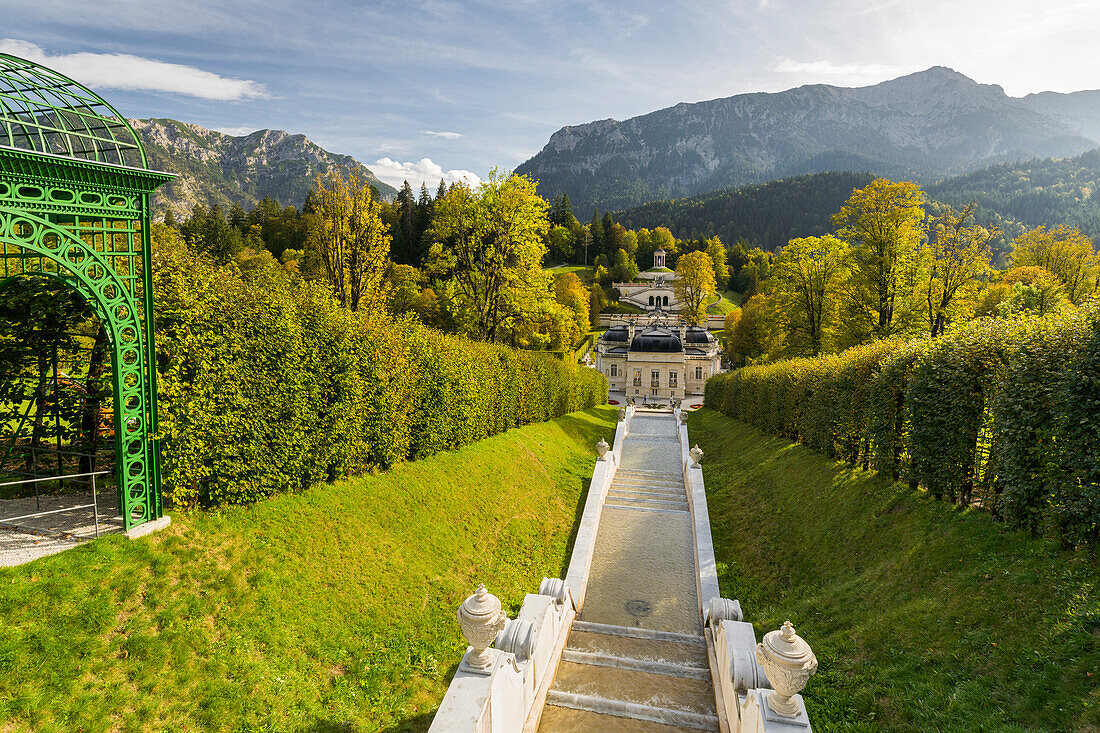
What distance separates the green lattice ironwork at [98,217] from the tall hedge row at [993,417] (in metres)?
12.9

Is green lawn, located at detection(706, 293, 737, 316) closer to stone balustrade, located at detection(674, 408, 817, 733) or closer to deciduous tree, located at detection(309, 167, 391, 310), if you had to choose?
deciduous tree, located at detection(309, 167, 391, 310)

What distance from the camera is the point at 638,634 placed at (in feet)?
31.9

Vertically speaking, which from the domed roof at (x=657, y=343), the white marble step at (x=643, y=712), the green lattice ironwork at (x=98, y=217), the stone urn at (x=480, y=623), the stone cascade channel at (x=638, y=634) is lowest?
the stone cascade channel at (x=638, y=634)

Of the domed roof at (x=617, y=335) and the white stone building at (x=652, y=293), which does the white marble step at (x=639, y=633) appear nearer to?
the domed roof at (x=617, y=335)

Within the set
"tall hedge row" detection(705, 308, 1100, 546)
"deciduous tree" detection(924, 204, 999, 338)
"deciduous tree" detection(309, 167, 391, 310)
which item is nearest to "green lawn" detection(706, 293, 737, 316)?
"deciduous tree" detection(924, 204, 999, 338)

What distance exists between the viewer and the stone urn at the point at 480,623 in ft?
19.8

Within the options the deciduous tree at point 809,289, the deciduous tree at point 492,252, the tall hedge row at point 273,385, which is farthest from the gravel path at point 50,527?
the deciduous tree at point 809,289

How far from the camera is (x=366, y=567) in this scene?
358 inches

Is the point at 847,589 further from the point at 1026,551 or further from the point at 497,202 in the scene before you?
the point at 497,202

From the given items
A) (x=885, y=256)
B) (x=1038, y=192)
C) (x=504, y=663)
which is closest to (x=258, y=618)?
(x=504, y=663)

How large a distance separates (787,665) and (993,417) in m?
6.55

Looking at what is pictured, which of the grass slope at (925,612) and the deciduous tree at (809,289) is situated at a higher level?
the deciduous tree at (809,289)

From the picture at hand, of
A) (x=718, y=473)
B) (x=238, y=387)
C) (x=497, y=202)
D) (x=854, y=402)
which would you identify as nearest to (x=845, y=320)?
(x=718, y=473)

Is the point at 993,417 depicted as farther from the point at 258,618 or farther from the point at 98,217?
the point at 98,217
